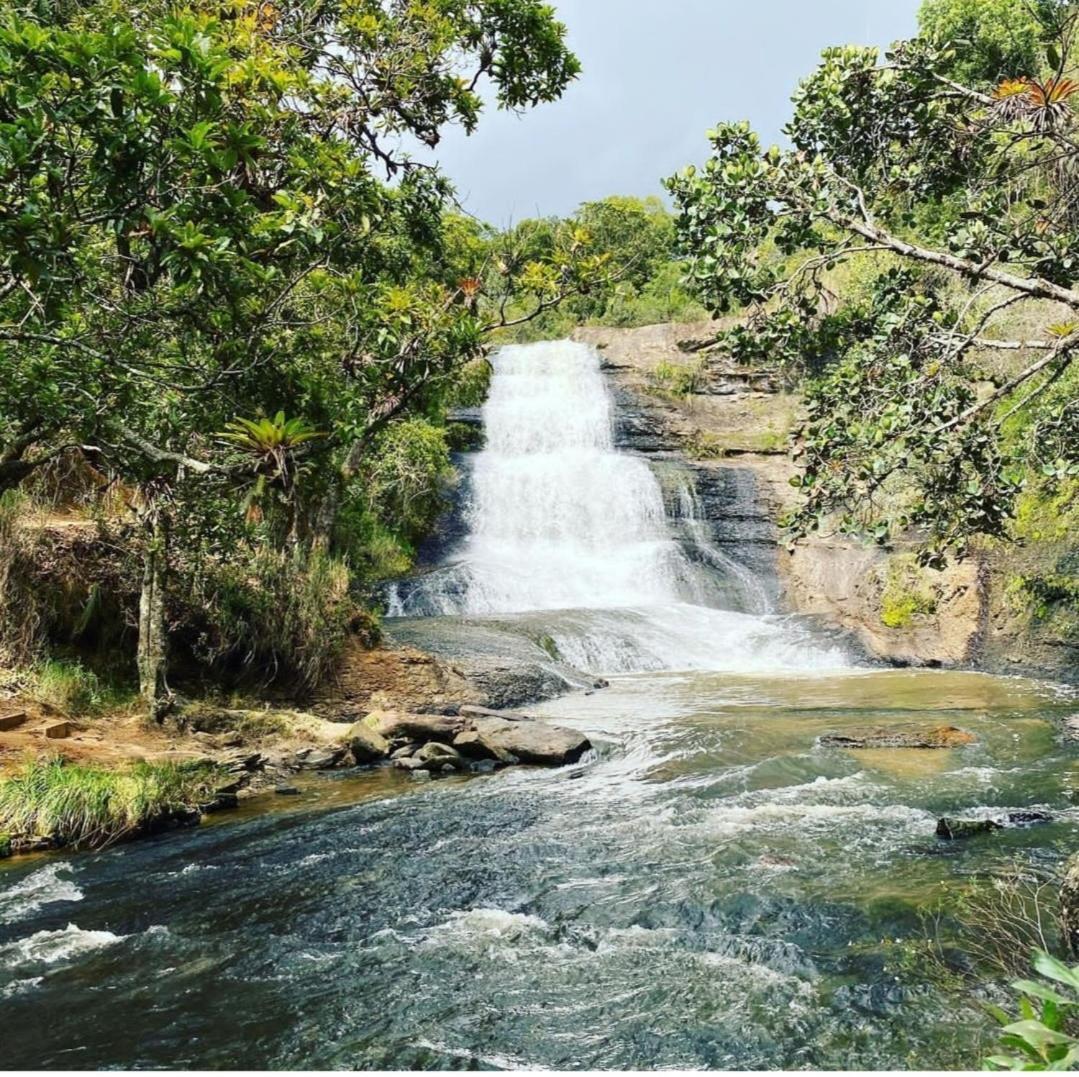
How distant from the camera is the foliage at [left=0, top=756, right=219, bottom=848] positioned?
22.2 ft

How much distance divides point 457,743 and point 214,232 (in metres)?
6.48

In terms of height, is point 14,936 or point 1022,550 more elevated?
point 1022,550

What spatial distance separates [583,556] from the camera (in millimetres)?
22188

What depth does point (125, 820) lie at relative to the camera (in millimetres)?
7020

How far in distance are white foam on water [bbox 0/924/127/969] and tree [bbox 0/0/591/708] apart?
2.95 metres

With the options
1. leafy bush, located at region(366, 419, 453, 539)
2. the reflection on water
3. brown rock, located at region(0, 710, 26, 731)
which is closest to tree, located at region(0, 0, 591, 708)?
brown rock, located at region(0, 710, 26, 731)

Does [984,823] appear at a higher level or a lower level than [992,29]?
lower

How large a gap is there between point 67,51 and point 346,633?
9408 mm

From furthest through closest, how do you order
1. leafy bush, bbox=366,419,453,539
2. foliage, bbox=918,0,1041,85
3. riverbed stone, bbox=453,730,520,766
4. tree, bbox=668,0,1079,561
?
foliage, bbox=918,0,1041,85 < leafy bush, bbox=366,419,453,539 < riverbed stone, bbox=453,730,520,766 < tree, bbox=668,0,1079,561

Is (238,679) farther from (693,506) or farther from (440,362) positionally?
(693,506)

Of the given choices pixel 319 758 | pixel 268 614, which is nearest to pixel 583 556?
pixel 268 614

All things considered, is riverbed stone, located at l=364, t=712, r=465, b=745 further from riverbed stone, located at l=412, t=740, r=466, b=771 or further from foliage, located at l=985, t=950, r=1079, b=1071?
foliage, located at l=985, t=950, r=1079, b=1071

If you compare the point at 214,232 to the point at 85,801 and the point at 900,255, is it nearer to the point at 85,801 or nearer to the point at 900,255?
the point at 900,255

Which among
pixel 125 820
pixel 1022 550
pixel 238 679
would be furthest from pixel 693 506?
pixel 125 820
